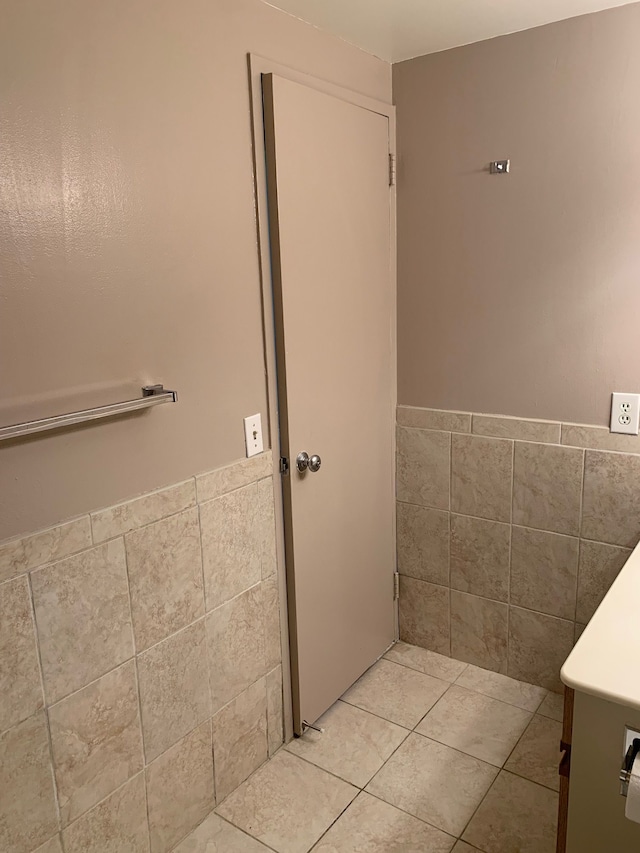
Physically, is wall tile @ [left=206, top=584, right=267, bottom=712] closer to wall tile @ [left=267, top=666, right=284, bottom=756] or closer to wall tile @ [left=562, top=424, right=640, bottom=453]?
wall tile @ [left=267, top=666, right=284, bottom=756]

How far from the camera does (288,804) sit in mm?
1828

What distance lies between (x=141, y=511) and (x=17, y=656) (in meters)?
0.38

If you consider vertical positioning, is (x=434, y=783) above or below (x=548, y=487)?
below

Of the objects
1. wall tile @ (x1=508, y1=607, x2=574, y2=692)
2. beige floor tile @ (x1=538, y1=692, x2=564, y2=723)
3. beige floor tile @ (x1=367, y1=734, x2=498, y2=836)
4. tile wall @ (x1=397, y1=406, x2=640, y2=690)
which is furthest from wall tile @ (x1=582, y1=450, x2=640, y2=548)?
beige floor tile @ (x1=367, y1=734, x2=498, y2=836)

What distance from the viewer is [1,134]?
1151 mm

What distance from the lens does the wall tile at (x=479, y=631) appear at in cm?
233

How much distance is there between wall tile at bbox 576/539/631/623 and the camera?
205 cm

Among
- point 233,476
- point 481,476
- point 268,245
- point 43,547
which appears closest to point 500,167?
point 268,245

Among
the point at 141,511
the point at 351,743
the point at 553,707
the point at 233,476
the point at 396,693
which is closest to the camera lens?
the point at 141,511

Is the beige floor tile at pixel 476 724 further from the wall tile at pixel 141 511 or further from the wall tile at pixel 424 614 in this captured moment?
the wall tile at pixel 141 511

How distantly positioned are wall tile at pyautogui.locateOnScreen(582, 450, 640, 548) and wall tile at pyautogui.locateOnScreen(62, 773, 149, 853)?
4.91ft

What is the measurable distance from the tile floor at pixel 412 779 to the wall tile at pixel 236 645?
1.10ft

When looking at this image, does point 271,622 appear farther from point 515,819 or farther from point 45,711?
point 515,819

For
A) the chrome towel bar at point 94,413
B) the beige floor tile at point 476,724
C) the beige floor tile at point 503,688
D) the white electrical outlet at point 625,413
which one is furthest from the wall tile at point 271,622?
the white electrical outlet at point 625,413
